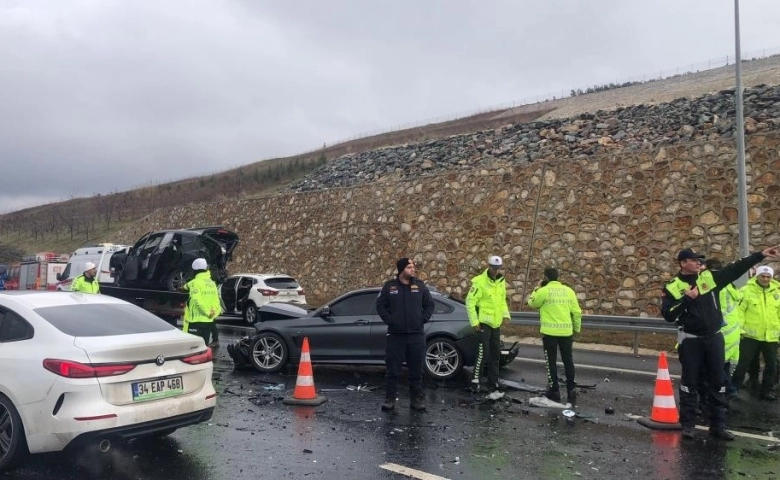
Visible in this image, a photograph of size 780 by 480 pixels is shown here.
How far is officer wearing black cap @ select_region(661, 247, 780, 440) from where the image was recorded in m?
6.54

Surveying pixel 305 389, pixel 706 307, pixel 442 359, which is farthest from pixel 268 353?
pixel 706 307

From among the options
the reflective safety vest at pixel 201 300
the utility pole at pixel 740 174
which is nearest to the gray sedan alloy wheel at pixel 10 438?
the reflective safety vest at pixel 201 300

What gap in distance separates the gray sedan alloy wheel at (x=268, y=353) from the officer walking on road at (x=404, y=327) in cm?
289

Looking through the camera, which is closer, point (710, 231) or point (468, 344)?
point (468, 344)

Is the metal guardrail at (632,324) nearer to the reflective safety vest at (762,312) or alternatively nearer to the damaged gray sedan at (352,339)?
the reflective safety vest at (762,312)

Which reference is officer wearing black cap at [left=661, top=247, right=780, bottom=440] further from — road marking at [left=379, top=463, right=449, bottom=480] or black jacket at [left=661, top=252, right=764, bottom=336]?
road marking at [left=379, top=463, right=449, bottom=480]

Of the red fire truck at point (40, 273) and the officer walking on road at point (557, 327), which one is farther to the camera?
the red fire truck at point (40, 273)

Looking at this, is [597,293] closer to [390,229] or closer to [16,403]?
[390,229]

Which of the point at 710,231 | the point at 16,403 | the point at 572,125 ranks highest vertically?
the point at 572,125

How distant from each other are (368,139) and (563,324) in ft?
175

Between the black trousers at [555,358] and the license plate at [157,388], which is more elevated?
the license plate at [157,388]

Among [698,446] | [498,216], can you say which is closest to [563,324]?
[698,446]

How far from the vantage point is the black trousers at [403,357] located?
7.76m

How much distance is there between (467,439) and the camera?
257 inches
